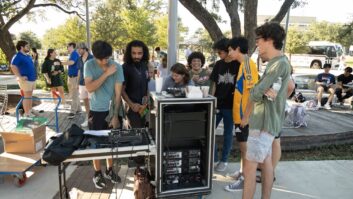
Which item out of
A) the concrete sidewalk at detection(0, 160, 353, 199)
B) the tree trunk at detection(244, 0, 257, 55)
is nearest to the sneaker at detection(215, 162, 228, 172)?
the concrete sidewalk at detection(0, 160, 353, 199)

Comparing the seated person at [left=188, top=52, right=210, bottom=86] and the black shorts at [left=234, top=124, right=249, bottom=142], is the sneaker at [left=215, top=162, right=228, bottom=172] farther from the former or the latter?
the seated person at [left=188, top=52, right=210, bottom=86]

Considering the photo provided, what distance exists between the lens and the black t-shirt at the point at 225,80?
3285mm

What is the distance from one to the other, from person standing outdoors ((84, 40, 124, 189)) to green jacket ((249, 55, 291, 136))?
1.40m

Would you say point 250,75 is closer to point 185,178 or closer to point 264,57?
point 264,57

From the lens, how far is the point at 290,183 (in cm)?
352

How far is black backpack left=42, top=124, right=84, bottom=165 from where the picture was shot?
7.64 ft

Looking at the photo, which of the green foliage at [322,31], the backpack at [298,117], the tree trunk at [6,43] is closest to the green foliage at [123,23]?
the tree trunk at [6,43]

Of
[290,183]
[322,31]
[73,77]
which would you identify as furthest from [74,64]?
[322,31]

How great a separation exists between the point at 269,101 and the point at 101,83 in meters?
1.65

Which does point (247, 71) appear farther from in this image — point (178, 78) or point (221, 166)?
point (221, 166)

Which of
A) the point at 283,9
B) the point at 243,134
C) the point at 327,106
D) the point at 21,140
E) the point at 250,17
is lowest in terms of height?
the point at 327,106

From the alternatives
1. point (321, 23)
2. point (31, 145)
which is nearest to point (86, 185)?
point (31, 145)

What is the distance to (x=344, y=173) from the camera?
390cm

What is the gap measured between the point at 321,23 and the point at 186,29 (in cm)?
2965
